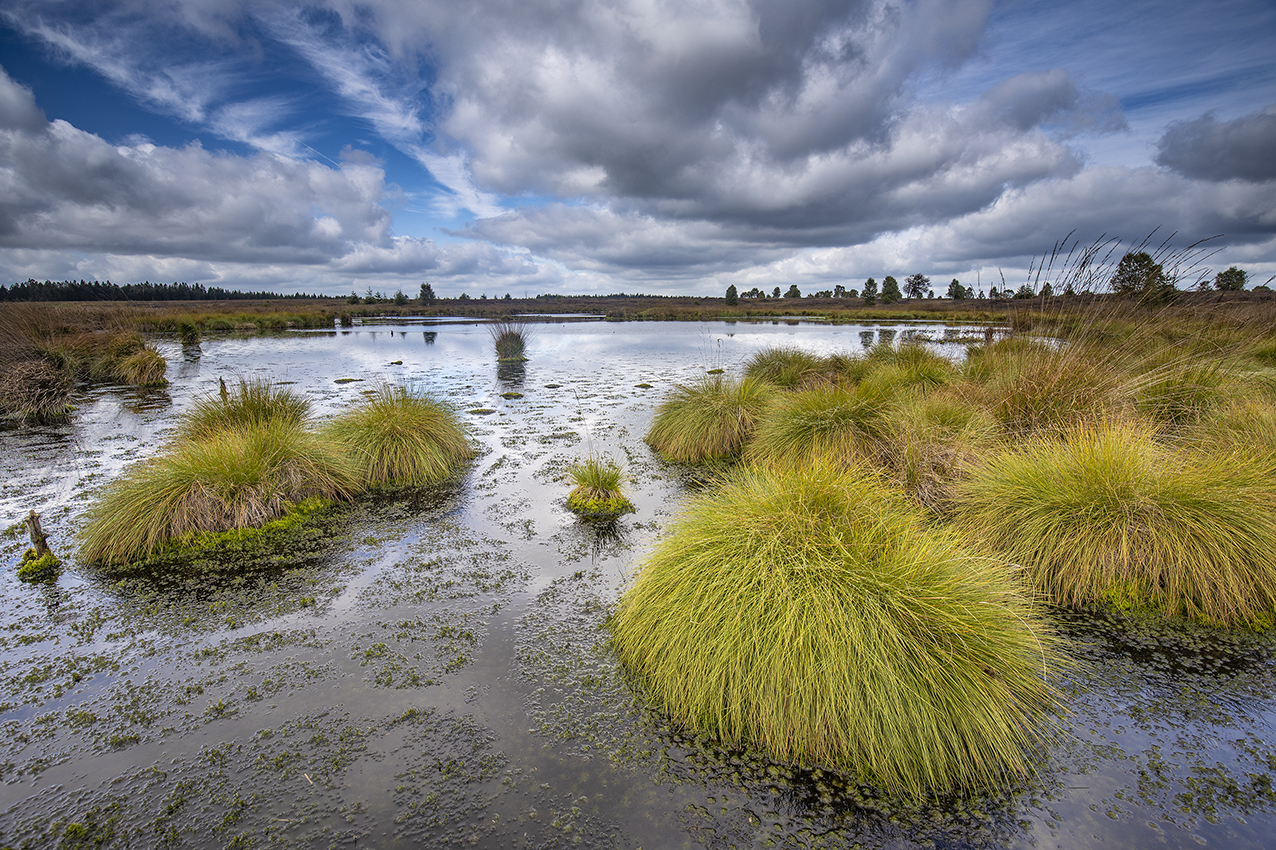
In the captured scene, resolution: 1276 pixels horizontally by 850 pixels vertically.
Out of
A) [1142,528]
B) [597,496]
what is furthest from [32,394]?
[1142,528]

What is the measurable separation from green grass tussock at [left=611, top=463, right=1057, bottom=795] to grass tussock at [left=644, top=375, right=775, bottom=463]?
567 centimetres

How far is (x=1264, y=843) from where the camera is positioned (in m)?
2.59

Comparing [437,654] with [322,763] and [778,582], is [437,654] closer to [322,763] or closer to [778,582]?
[322,763]

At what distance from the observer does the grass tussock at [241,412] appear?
24.7 feet

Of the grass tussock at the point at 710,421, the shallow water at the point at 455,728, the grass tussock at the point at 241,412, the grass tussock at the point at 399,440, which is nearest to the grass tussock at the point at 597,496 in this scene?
the shallow water at the point at 455,728

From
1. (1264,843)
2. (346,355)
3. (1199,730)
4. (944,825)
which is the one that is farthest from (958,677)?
(346,355)

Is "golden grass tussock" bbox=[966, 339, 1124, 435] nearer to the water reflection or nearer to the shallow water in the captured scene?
the shallow water

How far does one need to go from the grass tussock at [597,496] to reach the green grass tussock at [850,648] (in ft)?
10.7

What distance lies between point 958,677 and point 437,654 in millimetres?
3811

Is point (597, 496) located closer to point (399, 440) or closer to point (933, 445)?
point (399, 440)

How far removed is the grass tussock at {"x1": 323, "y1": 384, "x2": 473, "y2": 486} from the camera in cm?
835

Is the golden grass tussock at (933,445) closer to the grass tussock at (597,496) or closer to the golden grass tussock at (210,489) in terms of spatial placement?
the grass tussock at (597,496)

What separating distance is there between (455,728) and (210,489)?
4995 mm

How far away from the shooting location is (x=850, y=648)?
3080 mm
